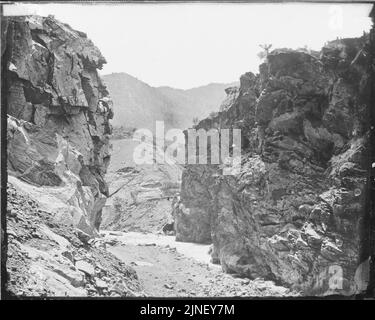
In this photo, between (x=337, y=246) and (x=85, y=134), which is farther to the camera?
(x=85, y=134)

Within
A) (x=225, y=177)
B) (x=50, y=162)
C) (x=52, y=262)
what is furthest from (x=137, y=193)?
(x=52, y=262)

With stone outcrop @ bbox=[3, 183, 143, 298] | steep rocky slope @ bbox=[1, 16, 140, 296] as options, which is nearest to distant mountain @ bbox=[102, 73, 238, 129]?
steep rocky slope @ bbox=[1, 16, 140, 296]

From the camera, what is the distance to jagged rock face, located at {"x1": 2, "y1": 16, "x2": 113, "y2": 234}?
1047 centimetres

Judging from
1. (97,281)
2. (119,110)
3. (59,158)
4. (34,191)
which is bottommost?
(97,281)

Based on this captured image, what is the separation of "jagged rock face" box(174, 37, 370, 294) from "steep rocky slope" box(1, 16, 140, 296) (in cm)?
543

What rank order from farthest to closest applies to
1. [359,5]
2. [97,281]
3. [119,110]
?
[119,110] → [97,281] → [359,5]

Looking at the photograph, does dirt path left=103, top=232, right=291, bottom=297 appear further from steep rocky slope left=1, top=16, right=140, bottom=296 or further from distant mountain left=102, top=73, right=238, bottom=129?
distant mountain left=102, top=73, right=238, bottom=129

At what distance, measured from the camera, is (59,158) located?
1308 centimetres

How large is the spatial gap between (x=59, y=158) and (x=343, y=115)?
838cm

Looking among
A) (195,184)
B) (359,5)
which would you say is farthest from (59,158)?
(195,184)

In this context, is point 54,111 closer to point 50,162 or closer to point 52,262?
point 50,162

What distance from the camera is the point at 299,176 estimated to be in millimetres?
15438

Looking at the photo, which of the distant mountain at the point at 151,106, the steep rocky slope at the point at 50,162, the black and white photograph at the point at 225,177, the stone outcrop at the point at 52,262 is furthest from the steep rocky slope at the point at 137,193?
the stone outcrop at the point at 52,262

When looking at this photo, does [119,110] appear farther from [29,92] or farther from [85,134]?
[29,92]
